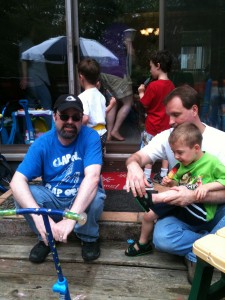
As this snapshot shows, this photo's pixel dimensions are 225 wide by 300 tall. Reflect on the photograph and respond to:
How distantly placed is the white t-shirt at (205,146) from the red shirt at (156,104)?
1.22m

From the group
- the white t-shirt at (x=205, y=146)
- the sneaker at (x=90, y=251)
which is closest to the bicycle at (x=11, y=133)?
the sneaker at (x=90, y=251)

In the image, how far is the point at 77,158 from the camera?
2.70 meters

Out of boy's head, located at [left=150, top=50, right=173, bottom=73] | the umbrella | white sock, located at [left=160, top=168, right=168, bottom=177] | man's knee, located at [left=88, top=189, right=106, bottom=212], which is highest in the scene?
the umbrella

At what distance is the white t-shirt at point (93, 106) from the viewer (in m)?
3.65

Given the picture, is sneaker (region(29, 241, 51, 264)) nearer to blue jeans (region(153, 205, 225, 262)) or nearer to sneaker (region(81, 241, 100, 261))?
sneaker (region(81, 241, 100, 261))

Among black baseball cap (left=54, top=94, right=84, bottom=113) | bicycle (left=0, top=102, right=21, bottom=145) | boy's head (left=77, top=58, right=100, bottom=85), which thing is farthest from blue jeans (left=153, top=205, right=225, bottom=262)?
bicycle (left=0, top=102, right=21, bottom=145)

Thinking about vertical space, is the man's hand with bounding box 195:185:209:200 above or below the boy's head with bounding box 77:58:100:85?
below

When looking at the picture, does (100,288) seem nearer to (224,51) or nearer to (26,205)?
(26,205)

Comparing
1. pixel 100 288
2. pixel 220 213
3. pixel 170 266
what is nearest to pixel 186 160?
pixel 220 213

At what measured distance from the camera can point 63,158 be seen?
270 cm

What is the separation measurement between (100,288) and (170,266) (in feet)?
1.78

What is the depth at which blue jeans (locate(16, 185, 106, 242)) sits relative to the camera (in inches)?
103

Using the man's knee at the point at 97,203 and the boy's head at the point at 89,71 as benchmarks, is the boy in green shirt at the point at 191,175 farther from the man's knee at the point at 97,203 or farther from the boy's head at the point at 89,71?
the boy's head at the point at 89,71

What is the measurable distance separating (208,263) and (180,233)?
686mm
